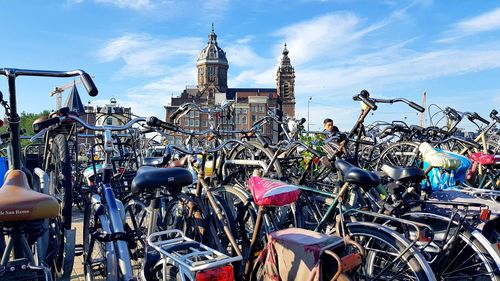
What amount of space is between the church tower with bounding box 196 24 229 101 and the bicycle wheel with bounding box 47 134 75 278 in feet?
282

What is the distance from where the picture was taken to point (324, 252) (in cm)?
209

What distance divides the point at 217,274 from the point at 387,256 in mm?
1224

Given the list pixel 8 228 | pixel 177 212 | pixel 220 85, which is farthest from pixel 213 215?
pixel 220 85

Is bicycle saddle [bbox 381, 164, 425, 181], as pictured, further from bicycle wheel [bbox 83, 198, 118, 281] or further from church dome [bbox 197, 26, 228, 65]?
church dome [bbox 197, 26, 228, 65]

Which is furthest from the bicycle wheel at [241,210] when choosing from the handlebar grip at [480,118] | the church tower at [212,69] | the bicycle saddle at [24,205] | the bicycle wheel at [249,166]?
the church tower at [212,69]

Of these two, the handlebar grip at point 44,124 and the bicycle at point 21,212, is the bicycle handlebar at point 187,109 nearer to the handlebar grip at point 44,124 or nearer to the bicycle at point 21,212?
the handlebar grip at point 44,124

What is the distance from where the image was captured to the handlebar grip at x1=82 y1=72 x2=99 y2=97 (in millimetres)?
A: 2359

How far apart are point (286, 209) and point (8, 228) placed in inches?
90.1

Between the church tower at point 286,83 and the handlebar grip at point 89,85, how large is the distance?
92220mm

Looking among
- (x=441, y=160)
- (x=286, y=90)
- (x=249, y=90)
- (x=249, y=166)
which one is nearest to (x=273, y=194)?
(x=441, y=160)

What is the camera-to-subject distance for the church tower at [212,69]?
297 feet

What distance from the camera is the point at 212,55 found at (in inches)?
3681

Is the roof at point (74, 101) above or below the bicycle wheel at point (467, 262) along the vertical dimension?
above

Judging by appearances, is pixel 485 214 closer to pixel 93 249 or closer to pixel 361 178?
pixel 361 178
